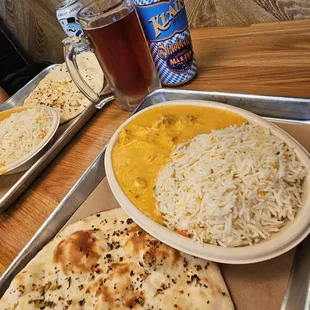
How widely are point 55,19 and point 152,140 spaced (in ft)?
9.00

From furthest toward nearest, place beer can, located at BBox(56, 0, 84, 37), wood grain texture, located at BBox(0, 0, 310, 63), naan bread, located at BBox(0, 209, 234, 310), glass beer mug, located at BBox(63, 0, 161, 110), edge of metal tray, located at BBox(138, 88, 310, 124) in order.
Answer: beer can, located at BBox(56, 0, 84, 37) < wood grain texture, located at BBox(0, 0, 310, 63) < glass beer mug, located at BBox(63, 0, 161, 110) < edge of metal tray, located at BBox(138, 88, 310, 124) < naan bread, located at BBox(0, 209, 234, 310)

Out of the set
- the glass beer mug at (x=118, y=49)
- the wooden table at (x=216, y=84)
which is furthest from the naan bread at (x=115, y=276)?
the glass beer mug at (x=118, y=49)

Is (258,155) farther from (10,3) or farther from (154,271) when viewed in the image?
(10,3)

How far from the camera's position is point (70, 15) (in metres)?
1.91

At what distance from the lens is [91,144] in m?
1.52

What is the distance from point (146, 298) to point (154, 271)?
0.08m

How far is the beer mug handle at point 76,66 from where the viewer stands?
1422mm

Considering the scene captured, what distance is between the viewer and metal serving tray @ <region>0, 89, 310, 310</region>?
2.60ft

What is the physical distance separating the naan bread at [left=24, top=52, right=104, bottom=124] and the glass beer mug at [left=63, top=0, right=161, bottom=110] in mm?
266

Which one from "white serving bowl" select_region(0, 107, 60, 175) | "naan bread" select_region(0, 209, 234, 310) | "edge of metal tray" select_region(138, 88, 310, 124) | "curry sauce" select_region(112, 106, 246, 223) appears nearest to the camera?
"naan bread" select_region(0, 209, 234, 310)

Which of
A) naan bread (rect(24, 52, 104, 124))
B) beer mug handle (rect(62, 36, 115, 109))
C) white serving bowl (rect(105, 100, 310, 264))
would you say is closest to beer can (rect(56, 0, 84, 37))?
naan bread (rect(24, 52, 104, 124))

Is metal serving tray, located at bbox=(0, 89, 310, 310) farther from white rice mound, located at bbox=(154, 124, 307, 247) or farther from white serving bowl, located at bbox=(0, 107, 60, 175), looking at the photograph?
white serving bowl, located at bbox=(0, 107, 60, 175)

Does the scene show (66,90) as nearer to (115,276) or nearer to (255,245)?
(115,276)

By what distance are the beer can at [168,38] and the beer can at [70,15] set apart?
2.29 feet
